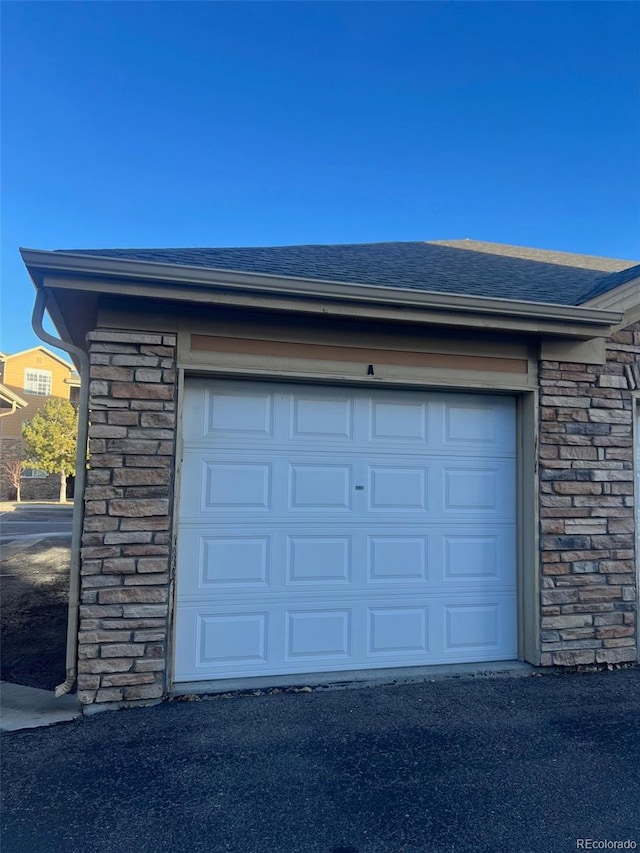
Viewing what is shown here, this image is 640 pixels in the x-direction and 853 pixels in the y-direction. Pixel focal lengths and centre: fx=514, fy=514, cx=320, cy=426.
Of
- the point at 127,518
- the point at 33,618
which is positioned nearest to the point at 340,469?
the point at 127,518

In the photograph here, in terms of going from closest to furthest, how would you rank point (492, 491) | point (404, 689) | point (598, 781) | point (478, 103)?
point (598, 781), point (404, 689), point (492, 491), point (478, 103)

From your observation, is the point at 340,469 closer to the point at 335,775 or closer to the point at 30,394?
the point at 335,775

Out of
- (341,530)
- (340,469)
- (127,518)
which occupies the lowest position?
(341,530)

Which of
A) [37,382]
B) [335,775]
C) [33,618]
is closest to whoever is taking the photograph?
[335,775]

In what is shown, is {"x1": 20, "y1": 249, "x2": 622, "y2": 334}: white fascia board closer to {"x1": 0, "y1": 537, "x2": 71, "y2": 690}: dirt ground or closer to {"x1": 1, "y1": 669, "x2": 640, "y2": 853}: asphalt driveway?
{"x1": 1, "y1": 669, "x2": 640, "y2": 853}: asphalt driveway

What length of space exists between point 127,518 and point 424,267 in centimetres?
403

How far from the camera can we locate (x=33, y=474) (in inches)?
1054

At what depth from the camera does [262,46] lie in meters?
7.81

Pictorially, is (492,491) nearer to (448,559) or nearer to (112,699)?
(448,559)

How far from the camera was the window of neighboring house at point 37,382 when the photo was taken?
94.2 feet

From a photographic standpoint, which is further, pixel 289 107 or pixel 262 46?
pixel 289 107

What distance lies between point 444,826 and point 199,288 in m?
3.54

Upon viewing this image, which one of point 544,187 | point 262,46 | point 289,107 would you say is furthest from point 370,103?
point 544,187

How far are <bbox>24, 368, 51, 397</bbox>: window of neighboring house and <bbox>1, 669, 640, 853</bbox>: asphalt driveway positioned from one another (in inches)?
1162
